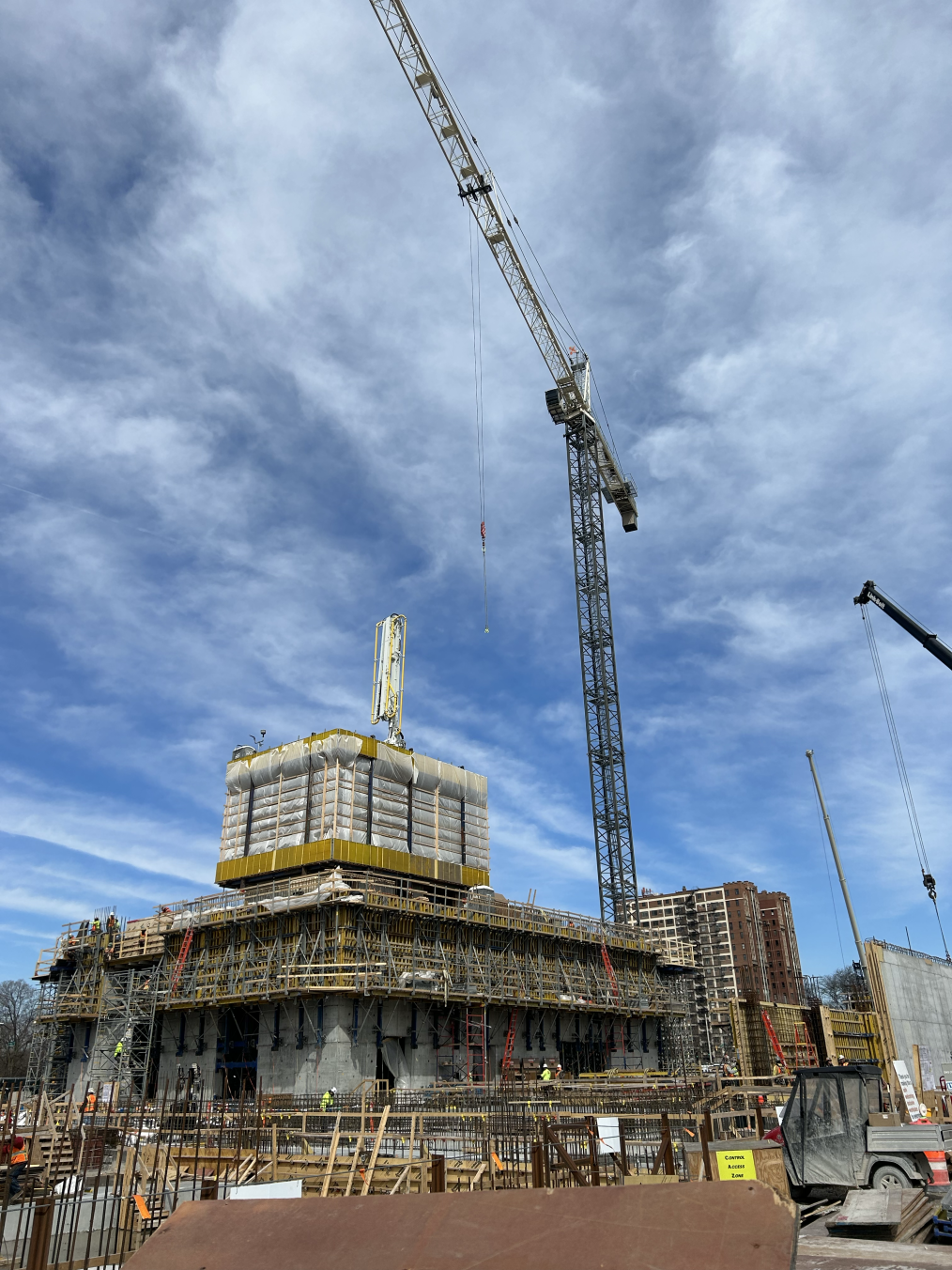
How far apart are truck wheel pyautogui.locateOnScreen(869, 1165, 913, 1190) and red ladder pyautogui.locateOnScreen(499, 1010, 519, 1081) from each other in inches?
1116

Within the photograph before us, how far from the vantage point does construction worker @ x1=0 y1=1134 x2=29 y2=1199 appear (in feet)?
67.8

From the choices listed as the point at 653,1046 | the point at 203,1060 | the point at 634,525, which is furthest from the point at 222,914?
the point at 634,525

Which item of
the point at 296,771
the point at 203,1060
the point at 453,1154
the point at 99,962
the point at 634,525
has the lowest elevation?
the point at 453,1154

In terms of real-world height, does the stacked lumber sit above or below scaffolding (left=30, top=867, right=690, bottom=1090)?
below

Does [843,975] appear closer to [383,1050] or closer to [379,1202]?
[383,1050]

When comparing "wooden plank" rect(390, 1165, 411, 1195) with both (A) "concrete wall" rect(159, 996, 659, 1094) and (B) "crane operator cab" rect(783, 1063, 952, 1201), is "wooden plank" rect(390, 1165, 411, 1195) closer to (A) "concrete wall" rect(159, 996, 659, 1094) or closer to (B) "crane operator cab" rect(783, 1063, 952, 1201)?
(B) "crane operator cab" rect(783, 1063, 952, 1201)

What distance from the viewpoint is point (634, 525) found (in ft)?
303

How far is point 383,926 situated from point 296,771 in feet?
46.2

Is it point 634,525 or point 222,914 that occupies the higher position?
point 634,525

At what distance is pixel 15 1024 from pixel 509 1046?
7978 cm

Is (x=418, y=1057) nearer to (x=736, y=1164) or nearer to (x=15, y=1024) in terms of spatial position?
(x=736, y=1164)

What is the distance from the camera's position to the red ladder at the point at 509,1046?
4289cm

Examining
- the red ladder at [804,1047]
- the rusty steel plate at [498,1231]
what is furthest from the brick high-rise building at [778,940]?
the rusty steel plate at [498,1231]

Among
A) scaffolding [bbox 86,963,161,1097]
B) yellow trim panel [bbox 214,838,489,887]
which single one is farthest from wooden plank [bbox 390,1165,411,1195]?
yellow trim panel [bbox 214,838,489,887]
